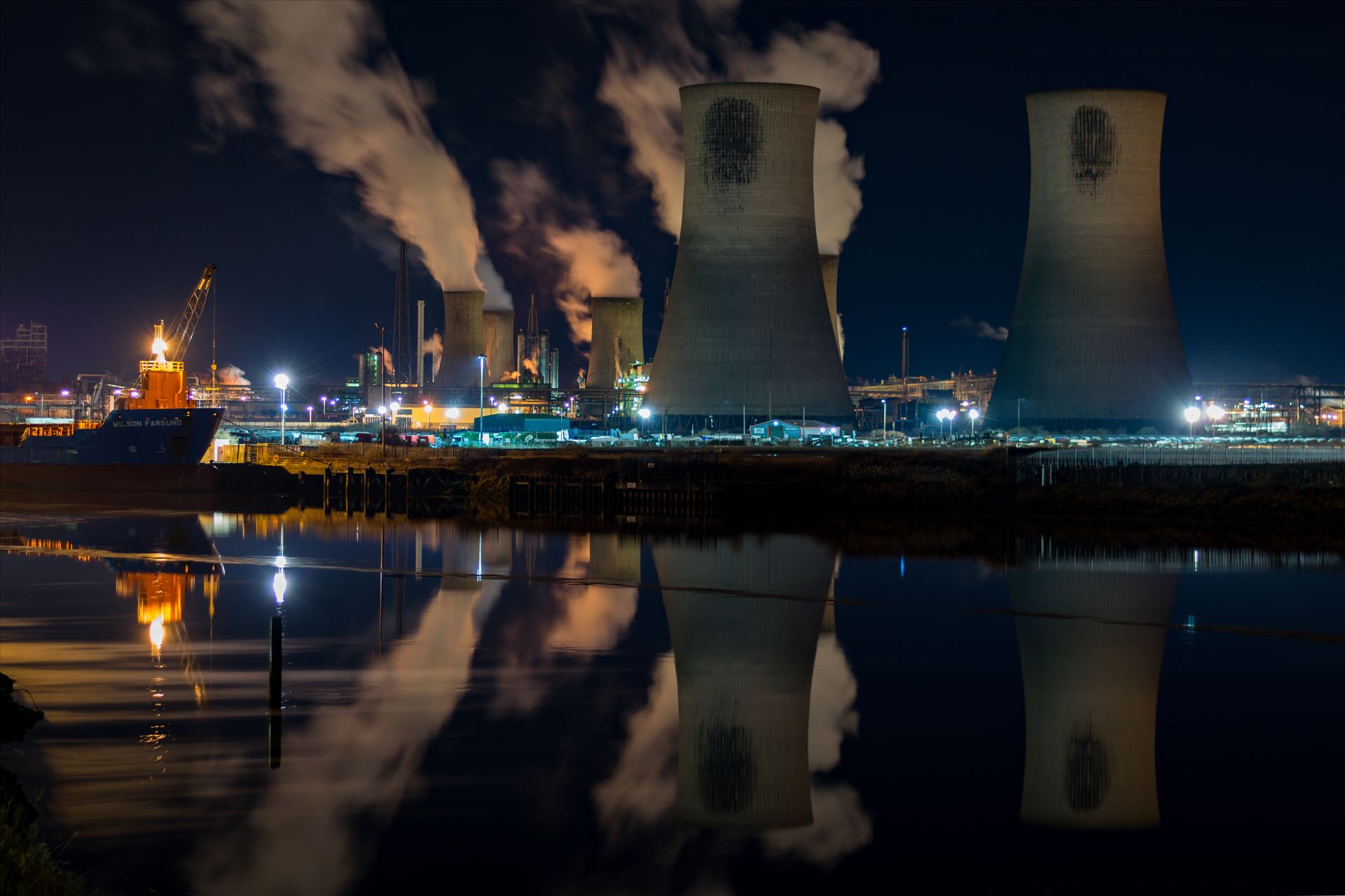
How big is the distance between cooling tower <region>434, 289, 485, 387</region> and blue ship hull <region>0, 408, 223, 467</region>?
2127 cm

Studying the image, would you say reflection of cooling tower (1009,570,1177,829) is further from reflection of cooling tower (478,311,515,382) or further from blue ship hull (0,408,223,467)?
reflection of cooling tower (478,311,515,382)

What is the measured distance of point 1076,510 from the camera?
3269 cm

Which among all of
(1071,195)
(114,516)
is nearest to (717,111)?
(1071,195)

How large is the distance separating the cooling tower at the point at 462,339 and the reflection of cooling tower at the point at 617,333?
5.84m

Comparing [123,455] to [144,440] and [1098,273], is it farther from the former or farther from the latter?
[1098,273]

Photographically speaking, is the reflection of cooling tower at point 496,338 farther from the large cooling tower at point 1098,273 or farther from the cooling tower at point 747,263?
the large cooling tower at point 1098,273

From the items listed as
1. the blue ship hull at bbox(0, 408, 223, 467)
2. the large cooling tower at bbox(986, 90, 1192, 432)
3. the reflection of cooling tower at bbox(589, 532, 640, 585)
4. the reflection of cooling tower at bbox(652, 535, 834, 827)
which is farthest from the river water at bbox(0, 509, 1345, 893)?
the blue ship hull at bbox(0, 408, 223, 467)

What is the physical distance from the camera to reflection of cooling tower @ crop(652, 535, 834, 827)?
35.2 ft

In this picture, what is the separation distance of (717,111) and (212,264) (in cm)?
3021

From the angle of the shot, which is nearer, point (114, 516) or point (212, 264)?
point (114, 516)

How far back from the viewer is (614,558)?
26.4m

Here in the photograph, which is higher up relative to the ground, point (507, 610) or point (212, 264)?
point (212, 264)

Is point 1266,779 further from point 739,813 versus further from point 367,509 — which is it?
point 367,509

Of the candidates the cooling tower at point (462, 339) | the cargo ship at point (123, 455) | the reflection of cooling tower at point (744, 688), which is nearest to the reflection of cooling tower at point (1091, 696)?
the reflection of cooling tower at point (744, 688)
